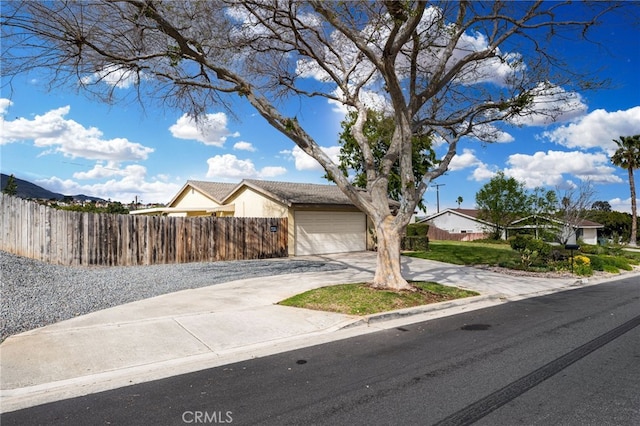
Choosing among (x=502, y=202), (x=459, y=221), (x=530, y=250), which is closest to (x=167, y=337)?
(x=530, y=250)

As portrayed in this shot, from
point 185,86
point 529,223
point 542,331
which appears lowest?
point 542,331

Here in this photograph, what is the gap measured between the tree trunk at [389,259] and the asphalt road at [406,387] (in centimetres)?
295

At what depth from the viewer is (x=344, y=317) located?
768cm

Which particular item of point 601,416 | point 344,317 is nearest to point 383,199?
point 344,317

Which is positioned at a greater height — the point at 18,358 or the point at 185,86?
the point at 185,86

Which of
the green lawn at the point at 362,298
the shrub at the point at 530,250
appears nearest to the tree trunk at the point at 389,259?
the green lawn at the point at 362,298

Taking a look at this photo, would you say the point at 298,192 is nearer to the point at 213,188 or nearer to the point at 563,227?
the point at 213,188

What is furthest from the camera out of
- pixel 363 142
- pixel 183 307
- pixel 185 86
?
pixel 185 86

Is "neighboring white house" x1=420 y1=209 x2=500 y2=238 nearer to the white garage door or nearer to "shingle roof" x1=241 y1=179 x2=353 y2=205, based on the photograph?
the white garage door

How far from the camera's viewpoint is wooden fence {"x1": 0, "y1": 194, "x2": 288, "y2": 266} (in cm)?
1393

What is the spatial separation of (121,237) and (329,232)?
10644 mm

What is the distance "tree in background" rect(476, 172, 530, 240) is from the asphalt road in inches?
1502

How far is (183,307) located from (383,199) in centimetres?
532

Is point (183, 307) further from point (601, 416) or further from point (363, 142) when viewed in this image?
point (601, 416)
